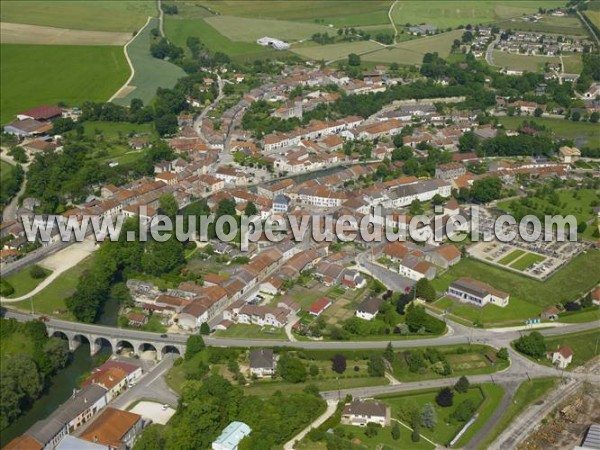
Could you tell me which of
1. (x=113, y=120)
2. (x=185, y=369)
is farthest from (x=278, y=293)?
(x=113, y=120)

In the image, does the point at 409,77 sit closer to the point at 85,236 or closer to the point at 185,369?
the point at 85,236

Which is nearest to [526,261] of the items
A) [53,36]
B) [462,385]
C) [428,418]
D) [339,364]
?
[462,385]

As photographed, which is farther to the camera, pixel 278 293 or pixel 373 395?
pixel 278 293

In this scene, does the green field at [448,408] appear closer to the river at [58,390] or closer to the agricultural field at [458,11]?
the river at [58,390]

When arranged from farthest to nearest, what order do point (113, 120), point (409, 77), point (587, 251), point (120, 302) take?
point (409, 77)
point (113, 120)
point (587, 251)
point (120, 302)

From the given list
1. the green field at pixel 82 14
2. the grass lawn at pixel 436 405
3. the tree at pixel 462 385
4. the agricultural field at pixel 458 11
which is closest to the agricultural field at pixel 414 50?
the agricultural field at pixel 458 11

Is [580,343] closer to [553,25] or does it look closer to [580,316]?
[580,316]

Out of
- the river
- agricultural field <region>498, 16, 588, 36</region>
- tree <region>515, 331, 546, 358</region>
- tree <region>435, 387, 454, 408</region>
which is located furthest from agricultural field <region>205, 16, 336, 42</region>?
tree <region>435, 387, 454, 408</region>
